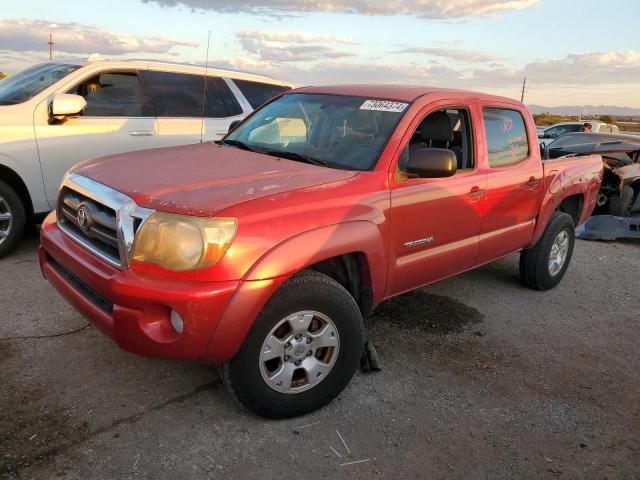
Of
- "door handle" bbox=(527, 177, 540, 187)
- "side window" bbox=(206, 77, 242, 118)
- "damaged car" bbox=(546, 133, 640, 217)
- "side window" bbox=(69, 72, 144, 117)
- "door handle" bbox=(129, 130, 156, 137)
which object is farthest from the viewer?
"damaged car" bbox=(546, 133, 640, 217)

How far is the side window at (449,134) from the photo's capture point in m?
3.94

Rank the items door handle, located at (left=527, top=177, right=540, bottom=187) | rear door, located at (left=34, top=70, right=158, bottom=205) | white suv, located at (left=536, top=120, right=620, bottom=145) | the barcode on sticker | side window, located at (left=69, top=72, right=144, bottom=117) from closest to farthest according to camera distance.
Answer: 1. the barcode on sticker
2. door handle, located at (left=527, top=177, right=540, bottom=187)
3. rear door, located at (left=34, top=70, right=158, bottom=205)
4. side window, located at (left=69, top=72, right=144, bottom=117)
5. white suv, located at (left=536, top=120, right=620, bottom=145)

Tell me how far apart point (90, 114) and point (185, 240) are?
364 cm

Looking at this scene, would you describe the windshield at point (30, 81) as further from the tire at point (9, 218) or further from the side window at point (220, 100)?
the side window at point (220, 100)

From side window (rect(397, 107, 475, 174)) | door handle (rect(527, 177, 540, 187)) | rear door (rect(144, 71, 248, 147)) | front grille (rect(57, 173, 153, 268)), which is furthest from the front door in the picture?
rear door (rect(144, 71, 248, 147))

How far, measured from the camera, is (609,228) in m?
7.77

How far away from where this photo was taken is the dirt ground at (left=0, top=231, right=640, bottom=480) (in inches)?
105

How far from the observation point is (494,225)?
4.32 metres

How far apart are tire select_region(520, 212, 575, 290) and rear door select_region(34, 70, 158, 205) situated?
156 inches

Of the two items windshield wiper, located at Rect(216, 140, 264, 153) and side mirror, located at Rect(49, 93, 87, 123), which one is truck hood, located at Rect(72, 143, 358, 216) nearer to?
windshield wiper, located at Rect(216, 140, 264, 153)

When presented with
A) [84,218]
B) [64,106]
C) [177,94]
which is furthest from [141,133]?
[84,218]

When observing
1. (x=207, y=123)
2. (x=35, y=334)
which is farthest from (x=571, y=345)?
(x=207, y=123)

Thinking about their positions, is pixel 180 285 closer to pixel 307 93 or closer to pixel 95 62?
pixel 307 93

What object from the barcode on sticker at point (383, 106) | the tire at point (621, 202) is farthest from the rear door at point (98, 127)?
the tire at point (621, 202)
